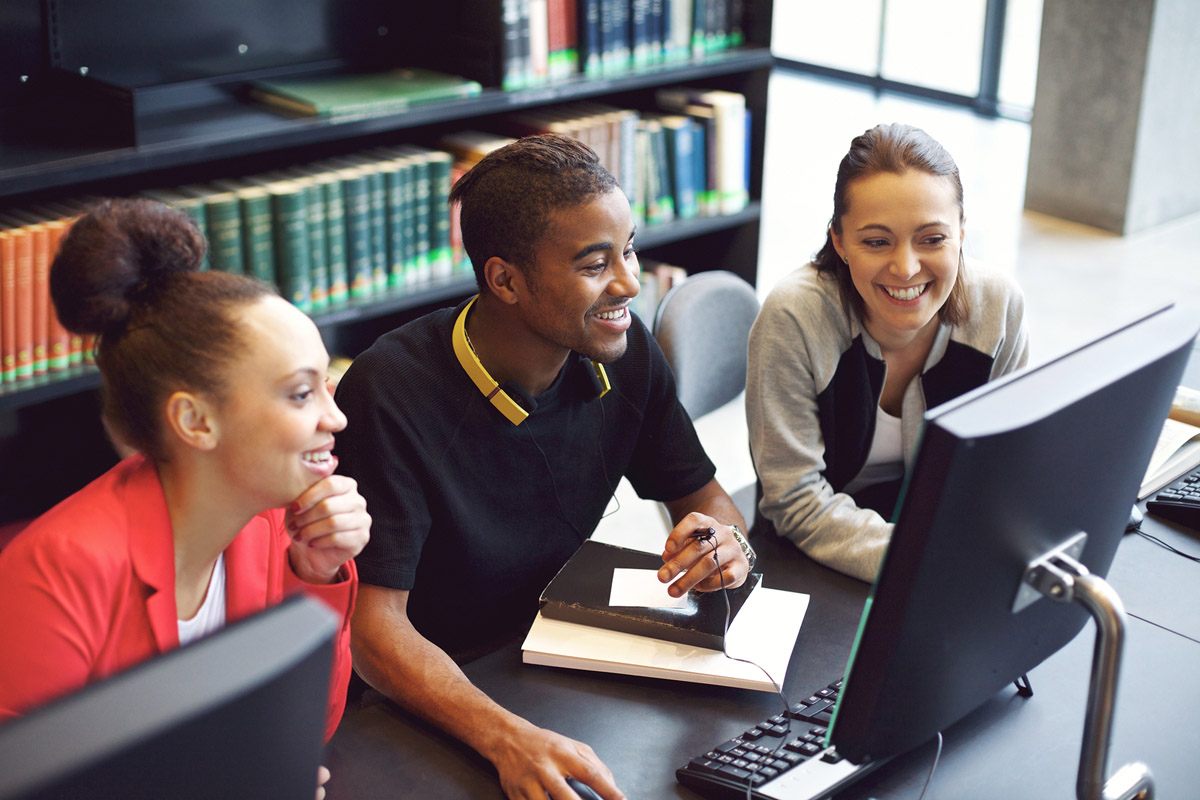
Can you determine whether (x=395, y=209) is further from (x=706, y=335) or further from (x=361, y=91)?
(x=706, y=335)

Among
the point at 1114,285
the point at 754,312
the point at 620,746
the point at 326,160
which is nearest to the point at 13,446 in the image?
the point at 326,160

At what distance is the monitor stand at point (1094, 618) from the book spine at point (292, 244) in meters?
1.94

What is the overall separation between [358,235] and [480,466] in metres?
1.31

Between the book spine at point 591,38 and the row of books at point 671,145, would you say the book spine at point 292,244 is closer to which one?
the row of books at point 671,145

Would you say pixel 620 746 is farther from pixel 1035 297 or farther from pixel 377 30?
pixel 1035 297

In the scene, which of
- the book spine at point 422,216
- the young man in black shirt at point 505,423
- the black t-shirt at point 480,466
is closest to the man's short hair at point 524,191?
the young man in black shirt at point 505,423

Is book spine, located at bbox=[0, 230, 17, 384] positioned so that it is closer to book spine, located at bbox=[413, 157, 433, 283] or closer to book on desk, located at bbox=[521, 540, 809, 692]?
book spine, located at bbox=[413, 157, 433, 283]

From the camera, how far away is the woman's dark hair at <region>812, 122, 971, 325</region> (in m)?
1.72

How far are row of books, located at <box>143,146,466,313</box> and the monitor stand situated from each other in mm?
1936

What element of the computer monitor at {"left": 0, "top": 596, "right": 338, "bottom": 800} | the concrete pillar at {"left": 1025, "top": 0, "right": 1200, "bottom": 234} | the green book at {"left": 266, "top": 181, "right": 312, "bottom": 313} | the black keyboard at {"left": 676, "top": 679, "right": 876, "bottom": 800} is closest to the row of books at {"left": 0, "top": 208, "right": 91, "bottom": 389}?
the green book at {"left": 266, "top": 181, "right": 312, "bottom": 313}

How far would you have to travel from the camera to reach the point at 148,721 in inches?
23.0

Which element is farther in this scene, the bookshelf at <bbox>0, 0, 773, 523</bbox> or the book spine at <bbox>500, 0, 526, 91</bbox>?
the book spine at <bbox>500, 0, 526, 91</bbox>

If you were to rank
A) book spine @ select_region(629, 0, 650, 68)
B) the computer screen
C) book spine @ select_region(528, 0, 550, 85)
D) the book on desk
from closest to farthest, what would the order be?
1. the computer screen
2. the book on desk
3. book spine @ select_region(528, 0, 550, 85)
4. book spine @ select_region(629, 0, 650, 68)

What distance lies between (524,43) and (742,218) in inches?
36.2
